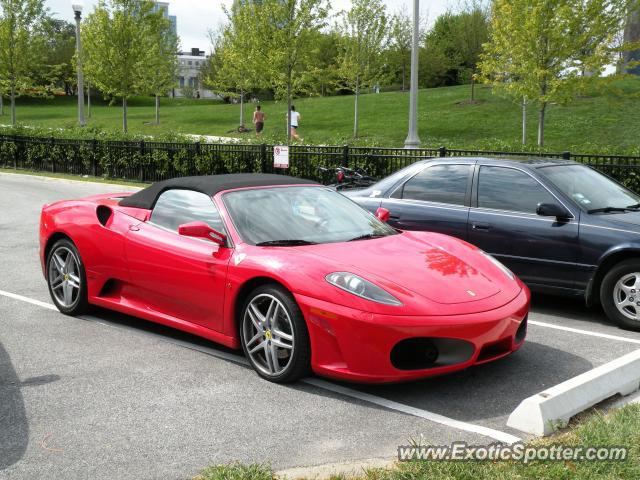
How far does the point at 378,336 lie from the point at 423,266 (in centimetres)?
83

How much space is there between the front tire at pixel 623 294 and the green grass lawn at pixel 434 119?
34.6 feet

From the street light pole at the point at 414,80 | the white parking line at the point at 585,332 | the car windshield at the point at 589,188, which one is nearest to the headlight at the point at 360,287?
the white parking line at the point at 585,332

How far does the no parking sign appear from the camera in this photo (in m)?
17.0

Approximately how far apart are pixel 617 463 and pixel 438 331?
4.40 feet

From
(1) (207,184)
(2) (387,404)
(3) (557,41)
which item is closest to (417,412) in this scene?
(2) (387,404)

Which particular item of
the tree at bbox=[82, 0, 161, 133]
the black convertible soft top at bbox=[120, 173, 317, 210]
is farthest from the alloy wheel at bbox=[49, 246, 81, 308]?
the tree at bbox=[82, 0, 161, 133]

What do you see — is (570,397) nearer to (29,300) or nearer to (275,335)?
(275,335)

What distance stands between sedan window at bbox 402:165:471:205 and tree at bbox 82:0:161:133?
88.8 ft

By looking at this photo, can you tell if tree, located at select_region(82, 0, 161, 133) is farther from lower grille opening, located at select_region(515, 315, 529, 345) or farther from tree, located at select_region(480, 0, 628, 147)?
lower grille opening, located at select_region(515, 315, 529, 345)

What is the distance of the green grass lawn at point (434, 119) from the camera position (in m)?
31.1

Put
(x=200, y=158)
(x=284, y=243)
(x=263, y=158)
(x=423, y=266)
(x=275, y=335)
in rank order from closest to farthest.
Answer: (x=275, y=335)
(x=423, y=266)
(x=284, y=243)
(x=263, y=158)
(x=200, y=158)

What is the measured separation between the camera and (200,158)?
797 inches

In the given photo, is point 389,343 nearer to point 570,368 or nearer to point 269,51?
point 570,368

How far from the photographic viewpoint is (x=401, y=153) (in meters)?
15.2
